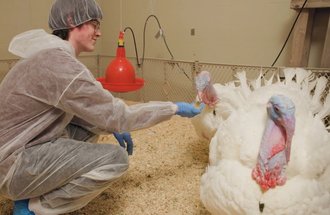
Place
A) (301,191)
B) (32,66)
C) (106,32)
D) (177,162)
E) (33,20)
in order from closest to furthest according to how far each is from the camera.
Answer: (301,191), (32,66), (177,162), (33,20), (106,32)

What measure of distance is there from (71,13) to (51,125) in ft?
1.47

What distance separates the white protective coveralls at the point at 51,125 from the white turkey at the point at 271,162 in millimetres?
391

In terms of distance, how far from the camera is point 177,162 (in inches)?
70.2

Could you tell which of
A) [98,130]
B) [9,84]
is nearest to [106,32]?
[98,130]

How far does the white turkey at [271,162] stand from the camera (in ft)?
2.85

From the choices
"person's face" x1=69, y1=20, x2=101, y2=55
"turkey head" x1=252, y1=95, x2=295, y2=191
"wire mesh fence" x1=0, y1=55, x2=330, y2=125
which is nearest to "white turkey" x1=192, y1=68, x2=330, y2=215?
"turkey head" x1=252, y1=95, x2=295, y2=191

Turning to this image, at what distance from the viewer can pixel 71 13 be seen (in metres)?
1.17

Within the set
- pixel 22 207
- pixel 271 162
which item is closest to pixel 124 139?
pixel 22 207

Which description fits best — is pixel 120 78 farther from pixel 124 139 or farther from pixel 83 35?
pixel 83 35

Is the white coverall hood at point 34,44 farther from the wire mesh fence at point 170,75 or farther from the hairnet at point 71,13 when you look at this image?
the wire mesh fence at point 170,75

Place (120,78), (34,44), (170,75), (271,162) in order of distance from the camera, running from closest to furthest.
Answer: (271,162)
(34,44)
(120,78)
(170,75)

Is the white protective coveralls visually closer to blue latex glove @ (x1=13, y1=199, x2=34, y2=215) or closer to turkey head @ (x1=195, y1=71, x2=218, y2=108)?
blue latex glove @ (x1=13, y1=199, x2=34, y2=215)

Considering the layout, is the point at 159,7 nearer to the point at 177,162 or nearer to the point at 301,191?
the point at 177,162

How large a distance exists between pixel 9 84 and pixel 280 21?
1.84 m
